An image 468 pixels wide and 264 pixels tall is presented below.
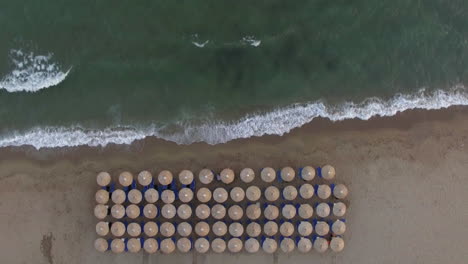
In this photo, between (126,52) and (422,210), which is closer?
(422,210)

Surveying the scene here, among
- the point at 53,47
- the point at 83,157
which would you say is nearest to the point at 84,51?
the point at 53,47

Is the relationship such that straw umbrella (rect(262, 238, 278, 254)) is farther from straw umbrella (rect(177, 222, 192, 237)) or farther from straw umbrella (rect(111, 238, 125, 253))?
straw umbrella (rect(111, 238, 125, 253))

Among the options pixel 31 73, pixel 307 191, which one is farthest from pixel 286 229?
pixel 31 73

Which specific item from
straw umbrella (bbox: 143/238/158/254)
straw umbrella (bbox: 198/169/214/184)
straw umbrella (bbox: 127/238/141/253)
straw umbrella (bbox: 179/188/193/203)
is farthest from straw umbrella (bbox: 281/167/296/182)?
straw umbrella (bbox: 127/238/141/253)

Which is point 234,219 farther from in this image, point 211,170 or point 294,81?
point 294,81

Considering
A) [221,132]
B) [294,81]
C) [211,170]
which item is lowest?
[211,170]
